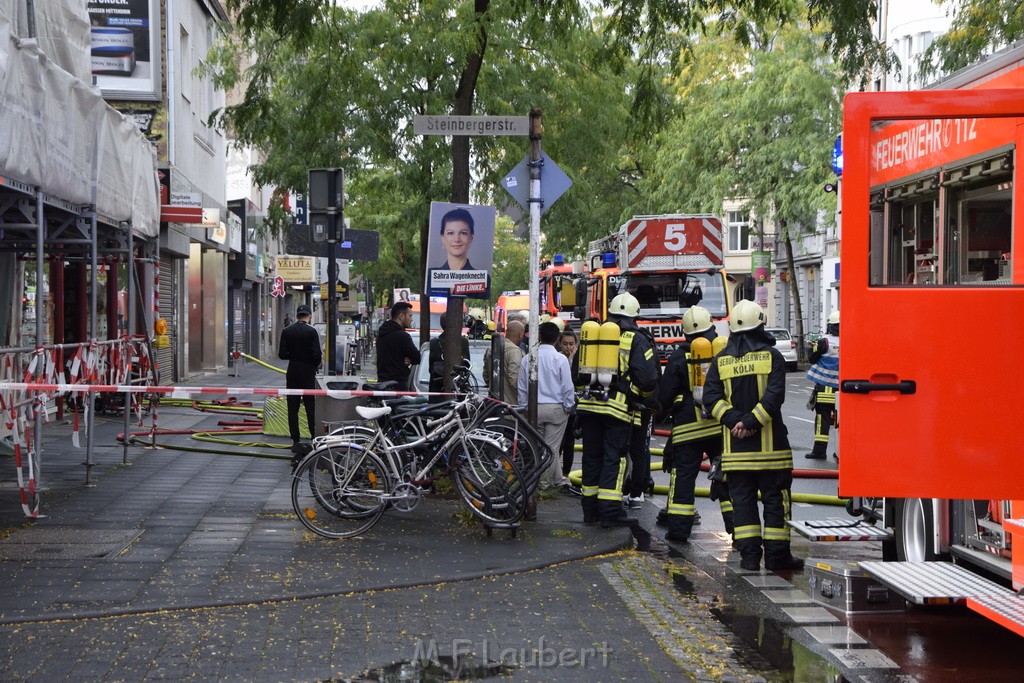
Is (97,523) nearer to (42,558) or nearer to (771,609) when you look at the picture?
(42,558)

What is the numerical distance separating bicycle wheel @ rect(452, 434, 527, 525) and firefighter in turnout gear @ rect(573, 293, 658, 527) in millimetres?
963

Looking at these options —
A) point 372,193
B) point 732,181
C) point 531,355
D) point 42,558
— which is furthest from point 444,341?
point 732,181

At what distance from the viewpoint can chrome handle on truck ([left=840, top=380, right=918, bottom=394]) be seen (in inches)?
242

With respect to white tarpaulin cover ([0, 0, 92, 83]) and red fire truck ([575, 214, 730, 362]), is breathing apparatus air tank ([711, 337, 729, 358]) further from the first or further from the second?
red fire truck ([575, 214, 730, 362])

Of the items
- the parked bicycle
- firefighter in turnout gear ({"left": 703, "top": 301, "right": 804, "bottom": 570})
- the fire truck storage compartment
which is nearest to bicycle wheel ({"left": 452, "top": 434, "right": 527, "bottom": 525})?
the parked bicycle

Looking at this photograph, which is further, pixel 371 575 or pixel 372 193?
pixel 372 193

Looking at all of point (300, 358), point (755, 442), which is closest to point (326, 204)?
point (300, 358)

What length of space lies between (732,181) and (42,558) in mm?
35724

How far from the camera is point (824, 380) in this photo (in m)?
14.3

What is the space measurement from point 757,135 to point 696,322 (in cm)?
3307

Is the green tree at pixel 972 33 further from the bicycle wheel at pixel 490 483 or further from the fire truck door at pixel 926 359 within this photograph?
the fire truck door at pixel 926 359

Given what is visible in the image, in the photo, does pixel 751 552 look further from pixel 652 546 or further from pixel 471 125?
pixel 471 125

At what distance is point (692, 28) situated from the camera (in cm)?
1277

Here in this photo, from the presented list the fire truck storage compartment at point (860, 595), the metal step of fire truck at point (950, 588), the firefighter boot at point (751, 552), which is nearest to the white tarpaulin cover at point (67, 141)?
the firefighter boot at point (751, 552)
